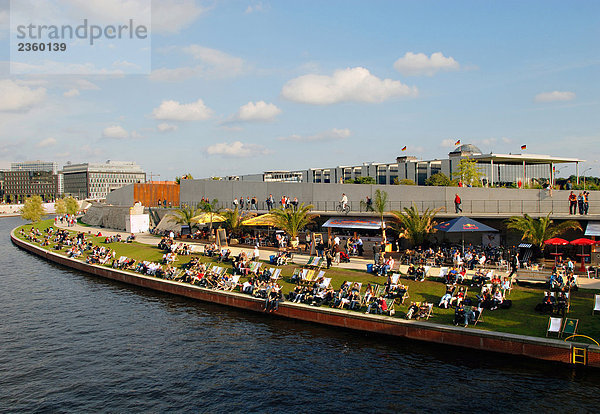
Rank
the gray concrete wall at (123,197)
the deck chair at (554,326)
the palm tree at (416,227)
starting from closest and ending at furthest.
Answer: the deck chair at (554,326), the palm tree at (416,227), the gray concrete wall at (123,197)

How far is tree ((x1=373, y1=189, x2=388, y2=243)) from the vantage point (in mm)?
34925

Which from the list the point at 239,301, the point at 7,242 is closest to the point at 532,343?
the point at 239,301

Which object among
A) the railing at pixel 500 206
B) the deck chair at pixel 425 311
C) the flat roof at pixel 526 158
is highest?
the flat roof at pixel 526 158

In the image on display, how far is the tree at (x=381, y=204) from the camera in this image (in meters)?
34.9

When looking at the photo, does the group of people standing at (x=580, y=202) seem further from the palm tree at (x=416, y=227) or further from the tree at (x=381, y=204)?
the tree at (x=381, y=204)

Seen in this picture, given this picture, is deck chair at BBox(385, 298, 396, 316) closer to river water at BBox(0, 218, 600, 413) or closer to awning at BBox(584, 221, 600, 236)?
river water at BBox(0, 218, 600, 413)

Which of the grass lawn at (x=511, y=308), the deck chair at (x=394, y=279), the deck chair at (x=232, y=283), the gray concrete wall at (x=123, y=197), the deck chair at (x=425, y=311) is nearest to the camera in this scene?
the grass lawn at (x=511, y=308)

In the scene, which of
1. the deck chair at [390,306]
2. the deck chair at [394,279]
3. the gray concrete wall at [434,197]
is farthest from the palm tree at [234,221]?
the deck chair at [390,306]

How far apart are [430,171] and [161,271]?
263ft

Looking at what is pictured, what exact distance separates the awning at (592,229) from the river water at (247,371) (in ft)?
48.8

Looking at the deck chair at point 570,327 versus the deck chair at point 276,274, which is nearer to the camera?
the deck chair at point 570,327

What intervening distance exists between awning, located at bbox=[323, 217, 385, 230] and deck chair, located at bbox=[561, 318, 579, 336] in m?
18.0

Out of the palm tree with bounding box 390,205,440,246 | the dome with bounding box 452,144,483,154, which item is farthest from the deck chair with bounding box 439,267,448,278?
the dome with bounding box 452,144,483,154

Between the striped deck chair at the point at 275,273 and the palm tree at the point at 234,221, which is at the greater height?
the palm tree at the point at 234,221
